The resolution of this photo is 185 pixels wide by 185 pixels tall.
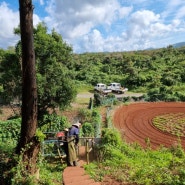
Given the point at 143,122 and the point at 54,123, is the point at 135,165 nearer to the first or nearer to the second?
the point at 54,123

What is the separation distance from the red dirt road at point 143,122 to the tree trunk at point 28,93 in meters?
10.9

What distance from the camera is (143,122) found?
79.5 feet

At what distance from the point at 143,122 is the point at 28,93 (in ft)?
58.9

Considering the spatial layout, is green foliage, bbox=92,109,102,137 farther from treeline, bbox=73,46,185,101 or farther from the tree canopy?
treeline, bbox=73,46,185,101

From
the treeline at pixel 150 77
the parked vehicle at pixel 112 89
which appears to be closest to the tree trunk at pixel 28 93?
the treeline at pixel 150 77

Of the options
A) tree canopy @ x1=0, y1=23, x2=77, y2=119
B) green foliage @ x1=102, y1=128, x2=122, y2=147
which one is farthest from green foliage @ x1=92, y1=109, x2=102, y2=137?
green foliage @ x1=102, y1=128, x2=122, y2=147

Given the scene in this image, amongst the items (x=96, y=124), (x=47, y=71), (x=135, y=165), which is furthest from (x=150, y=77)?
(x=135, y=165)

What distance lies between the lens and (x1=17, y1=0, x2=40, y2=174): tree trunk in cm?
739

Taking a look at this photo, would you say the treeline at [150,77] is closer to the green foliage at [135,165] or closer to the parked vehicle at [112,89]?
the parked vehicle at [112,89]

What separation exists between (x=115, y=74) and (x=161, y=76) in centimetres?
1269

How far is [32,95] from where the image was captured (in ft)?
25.5

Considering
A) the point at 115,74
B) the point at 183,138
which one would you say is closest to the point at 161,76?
the point at 115,74

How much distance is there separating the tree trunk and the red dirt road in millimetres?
10915

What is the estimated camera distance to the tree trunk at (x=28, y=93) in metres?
7.39
